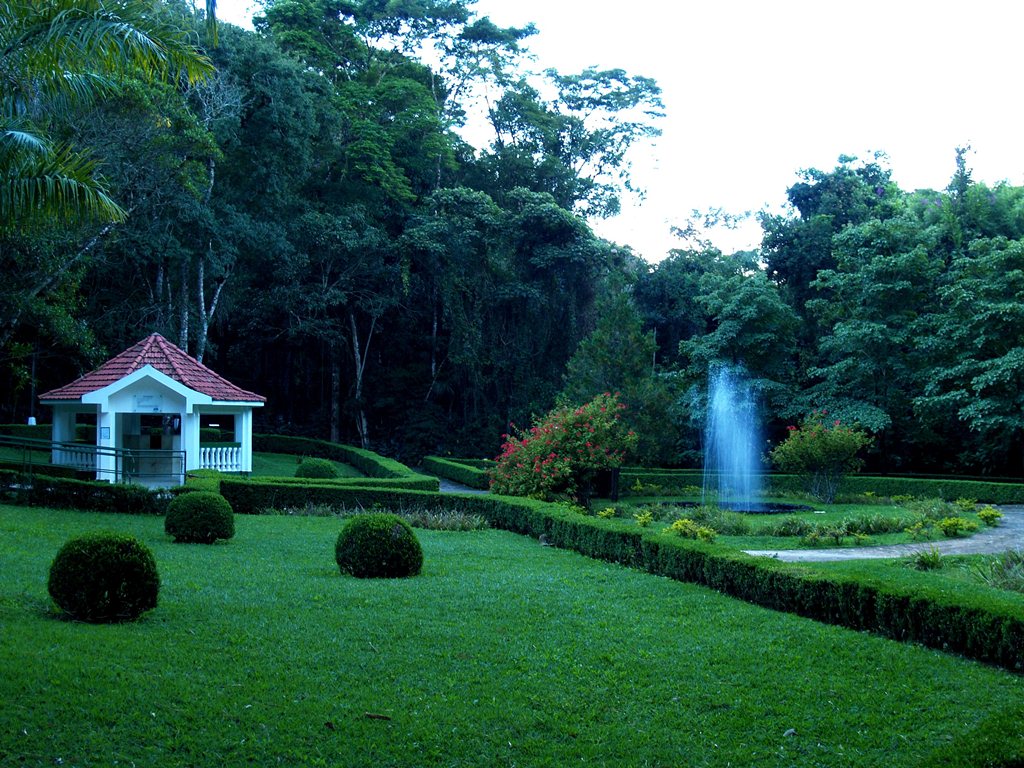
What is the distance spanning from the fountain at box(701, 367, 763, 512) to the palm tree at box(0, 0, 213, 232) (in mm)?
23185

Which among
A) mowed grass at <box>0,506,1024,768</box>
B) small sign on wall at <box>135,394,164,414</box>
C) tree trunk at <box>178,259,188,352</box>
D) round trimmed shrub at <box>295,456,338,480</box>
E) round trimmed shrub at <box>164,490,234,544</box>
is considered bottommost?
mowed grass at <box>0,506,1024,768</box>

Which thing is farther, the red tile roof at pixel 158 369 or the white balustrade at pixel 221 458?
the white balustrade at pixel 221 458

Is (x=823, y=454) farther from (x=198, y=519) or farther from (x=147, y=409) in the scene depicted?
(x=147, y=409)

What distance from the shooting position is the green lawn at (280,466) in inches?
1176

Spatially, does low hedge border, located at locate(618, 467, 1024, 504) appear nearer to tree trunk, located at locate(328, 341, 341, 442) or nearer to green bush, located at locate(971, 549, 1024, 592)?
tree trunk, located at locate(328, 341, 341, 442)

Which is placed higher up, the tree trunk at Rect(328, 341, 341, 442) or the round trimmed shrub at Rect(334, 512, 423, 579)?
the tree trunk at Rect(328, 341, 341, 442)

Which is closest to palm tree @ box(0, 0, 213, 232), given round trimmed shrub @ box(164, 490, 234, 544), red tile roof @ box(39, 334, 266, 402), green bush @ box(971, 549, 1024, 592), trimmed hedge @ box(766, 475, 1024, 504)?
round trimmed shrub @ box(164, 490, 234, 544)

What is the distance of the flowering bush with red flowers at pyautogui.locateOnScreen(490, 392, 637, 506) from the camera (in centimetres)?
2183

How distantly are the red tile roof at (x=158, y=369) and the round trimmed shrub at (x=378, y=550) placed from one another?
549 inches

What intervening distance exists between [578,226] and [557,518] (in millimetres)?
22826

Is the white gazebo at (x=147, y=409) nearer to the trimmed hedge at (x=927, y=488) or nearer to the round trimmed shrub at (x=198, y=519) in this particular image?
the round trimmed shrub at (x=198, y=519)

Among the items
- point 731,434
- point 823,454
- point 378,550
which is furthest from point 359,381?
point 378,550

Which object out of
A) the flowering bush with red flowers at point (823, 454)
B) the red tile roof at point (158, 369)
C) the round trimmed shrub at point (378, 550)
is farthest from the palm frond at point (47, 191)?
the flowering bush with red flowers at point (823, 454)

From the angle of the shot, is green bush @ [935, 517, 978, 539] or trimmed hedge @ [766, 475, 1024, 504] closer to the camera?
green bush @ [935, 517, 978, 539]
